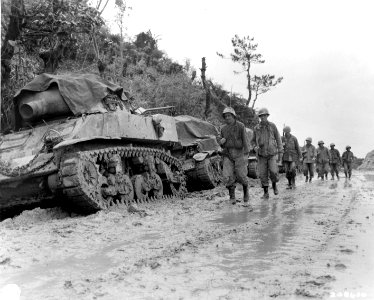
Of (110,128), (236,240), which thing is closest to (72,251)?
(236,240)

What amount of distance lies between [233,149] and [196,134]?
496 centimetres

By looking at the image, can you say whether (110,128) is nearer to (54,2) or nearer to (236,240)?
(236,240)

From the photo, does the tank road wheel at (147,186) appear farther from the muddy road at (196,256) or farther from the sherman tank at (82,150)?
the muddy road at (196,256)

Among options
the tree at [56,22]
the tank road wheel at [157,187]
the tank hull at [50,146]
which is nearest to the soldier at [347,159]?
the tree at [56,22]

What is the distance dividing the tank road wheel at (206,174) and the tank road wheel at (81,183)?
4745mm

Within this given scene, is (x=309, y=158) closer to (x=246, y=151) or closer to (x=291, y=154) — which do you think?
(x=291, y=154)

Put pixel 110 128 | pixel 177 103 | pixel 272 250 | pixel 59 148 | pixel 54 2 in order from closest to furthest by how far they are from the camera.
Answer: pixel 272 250, pixel 59 148, pixel 110 128, pixel 54 2, pixel 177 103

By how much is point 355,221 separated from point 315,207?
166 centimetres

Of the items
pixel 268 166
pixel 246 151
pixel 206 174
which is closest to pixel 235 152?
pixel 246 151

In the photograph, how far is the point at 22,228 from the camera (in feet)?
18.8

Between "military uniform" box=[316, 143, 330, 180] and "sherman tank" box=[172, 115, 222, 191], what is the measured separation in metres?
5.69

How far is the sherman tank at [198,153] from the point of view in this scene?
39.1 ft

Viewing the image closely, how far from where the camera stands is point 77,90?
8891 millimetres

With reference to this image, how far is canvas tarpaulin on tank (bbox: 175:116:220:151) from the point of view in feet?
43.0
